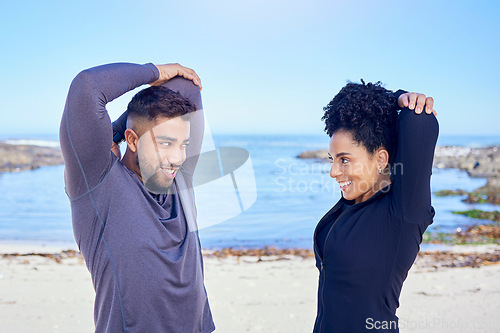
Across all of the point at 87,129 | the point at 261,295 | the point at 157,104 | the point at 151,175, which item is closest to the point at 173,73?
the point at 157,104

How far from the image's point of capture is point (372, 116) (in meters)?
1.73

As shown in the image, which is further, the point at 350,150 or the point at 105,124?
the point at 350,150

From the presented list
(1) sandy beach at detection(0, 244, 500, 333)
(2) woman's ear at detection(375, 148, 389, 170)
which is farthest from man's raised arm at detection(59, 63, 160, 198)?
(1) sandy beach at detection(0, 244, 500, 333)

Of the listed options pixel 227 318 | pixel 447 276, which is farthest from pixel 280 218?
pixel 227 318

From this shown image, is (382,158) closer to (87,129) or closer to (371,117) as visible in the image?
(371,117)

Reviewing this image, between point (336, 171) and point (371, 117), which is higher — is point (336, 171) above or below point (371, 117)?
below

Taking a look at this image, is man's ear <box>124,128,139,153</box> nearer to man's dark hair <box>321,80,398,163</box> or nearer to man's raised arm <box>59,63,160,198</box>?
man's raised arm <box>59,63,160,198</box>

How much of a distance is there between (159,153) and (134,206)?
307 mm

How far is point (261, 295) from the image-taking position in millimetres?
4684

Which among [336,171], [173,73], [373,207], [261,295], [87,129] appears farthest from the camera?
[261,295]

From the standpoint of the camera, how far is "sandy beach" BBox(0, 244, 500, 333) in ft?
12.9

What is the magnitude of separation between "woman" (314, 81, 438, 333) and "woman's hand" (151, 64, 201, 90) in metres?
0.82

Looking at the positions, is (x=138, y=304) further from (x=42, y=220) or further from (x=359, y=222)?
(x=42, y=220)

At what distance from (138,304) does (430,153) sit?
1260mm
